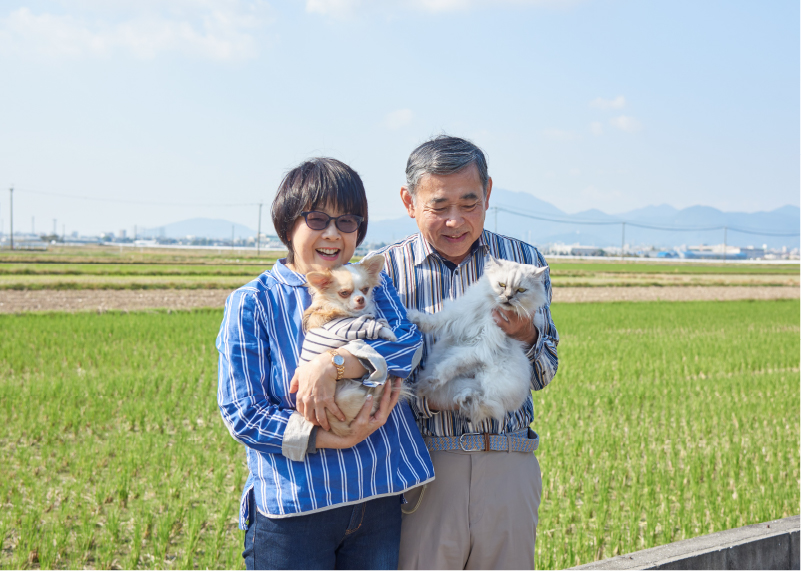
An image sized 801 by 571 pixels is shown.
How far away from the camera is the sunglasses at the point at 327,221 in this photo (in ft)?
6.73

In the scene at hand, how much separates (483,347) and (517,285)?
32 cm

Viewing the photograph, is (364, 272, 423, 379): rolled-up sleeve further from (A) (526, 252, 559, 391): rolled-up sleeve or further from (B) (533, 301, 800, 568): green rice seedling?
(B) (533, 301, 800, 568): green rice seedling

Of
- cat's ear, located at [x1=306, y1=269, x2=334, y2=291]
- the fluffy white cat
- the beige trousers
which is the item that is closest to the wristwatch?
cat's ear, located at [x1=306, y1=269, x2=334, y2=291]

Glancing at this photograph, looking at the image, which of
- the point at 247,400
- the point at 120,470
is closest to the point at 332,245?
the point at 247,400

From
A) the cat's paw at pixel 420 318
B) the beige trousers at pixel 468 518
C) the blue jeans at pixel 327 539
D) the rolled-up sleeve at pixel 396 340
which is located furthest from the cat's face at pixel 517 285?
the blue jeans at pixel 327 539

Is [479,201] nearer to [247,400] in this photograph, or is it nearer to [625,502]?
[247,400]

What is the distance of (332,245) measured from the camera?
210 centimetres

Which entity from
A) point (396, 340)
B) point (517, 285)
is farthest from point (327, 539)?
point (517, 285)

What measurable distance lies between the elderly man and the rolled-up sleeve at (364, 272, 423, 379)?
0.38 meters

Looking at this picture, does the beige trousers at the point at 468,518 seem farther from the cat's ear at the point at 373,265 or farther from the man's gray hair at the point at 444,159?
the man's gray hair at the point at 444,159

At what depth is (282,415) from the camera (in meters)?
1.90

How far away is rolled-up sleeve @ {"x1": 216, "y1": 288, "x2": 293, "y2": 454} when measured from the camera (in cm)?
187

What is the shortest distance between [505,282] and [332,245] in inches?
33.7

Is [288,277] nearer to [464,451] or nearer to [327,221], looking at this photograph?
[327,221]
